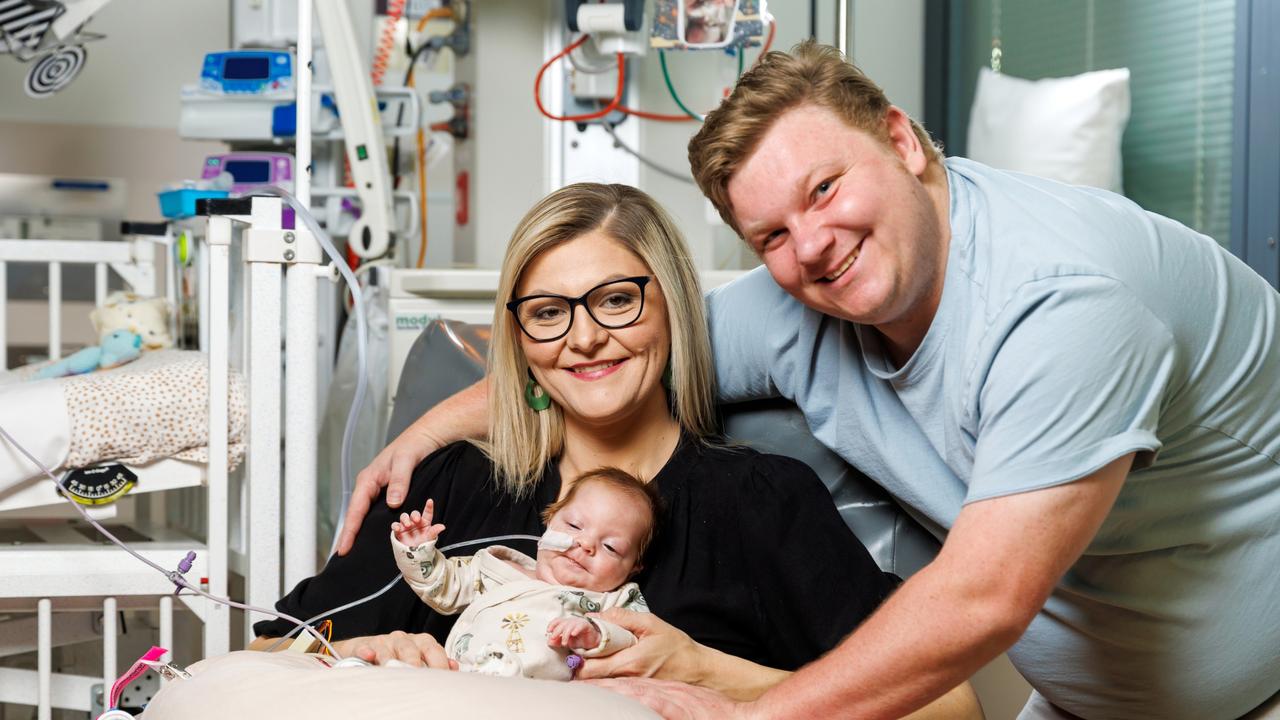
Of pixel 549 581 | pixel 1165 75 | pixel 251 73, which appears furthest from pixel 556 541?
pixel 1165 75

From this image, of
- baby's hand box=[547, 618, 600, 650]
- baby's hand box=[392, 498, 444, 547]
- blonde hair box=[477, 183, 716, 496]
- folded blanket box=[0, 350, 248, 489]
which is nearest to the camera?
baby's hand box=[547, 618, 600, 650]

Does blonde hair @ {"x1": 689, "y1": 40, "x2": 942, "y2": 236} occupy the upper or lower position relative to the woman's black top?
upper

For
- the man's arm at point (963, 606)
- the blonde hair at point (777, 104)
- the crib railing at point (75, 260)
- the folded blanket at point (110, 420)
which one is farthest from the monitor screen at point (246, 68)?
the man's arm at point (963, 606)

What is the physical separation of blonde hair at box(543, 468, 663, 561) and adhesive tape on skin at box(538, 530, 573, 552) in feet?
0.12

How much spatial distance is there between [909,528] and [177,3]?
12.7 ft

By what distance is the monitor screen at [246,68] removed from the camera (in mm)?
3336

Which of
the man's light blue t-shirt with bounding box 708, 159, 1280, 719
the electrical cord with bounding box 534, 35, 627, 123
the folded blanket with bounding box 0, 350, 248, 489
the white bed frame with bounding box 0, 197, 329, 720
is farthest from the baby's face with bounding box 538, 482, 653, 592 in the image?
the electrical cord with bounding box 534, 35, 627, 123

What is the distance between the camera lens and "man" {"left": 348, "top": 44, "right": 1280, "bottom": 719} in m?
1.09

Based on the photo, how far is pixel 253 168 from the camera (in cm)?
333

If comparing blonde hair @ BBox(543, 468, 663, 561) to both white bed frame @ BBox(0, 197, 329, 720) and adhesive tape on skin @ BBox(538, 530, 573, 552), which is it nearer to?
adhesive tape on skin @ BBox(538, 530, 573, 552)

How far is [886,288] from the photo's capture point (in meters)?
1.27

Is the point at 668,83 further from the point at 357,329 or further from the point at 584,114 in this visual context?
the point at 357,329

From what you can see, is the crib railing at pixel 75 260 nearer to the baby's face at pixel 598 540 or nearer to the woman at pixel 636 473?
the woman at pixel 636 473

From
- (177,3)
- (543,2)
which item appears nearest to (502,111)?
(543,2)
